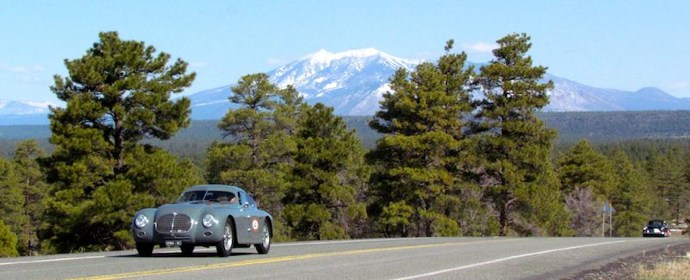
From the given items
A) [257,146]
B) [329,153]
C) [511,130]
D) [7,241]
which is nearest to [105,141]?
[7,241]

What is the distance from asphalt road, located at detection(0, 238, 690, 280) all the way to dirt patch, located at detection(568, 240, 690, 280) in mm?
326

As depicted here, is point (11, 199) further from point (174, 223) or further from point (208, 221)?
point (208, 221)

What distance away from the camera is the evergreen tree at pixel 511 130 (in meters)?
53.7

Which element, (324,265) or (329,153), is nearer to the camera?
(324,265)

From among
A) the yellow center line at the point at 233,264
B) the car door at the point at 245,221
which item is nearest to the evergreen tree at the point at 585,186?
the yellow center line at the point at 233,264

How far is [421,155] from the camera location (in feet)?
171

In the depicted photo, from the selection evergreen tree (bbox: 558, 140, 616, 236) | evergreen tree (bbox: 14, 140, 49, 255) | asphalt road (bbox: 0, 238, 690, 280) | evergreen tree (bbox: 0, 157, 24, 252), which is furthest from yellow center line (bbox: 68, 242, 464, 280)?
evergreen tree (bbox: 14, 140, 49, 255)

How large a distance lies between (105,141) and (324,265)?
26.6 meters

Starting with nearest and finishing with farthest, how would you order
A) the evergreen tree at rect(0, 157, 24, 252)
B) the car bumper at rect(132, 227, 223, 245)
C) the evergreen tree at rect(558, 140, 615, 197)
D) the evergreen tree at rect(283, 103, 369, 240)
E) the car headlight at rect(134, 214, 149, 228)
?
the car bumper at rect(132, 227, 223, 245)
the car headlight at rect(134, 214, 149, 228)
the evergreen tree at rect(283, 103, 369, 240)
the evergreen tree at rect(0, 157, 24, 252)
the evergreen tree at rect(558, 140, 615, 197)

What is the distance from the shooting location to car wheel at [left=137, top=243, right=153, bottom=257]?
18.0 metres

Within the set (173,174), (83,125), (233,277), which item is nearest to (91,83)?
(83,125)

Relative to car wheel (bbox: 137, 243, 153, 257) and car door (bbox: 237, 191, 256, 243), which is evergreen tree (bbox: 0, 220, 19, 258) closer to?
A: car wheel (bbox: 137, 243, 153, 257)

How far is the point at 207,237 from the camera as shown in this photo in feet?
57.1

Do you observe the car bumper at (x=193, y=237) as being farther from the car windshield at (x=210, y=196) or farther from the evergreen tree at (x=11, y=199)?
the evergreen tree at (x=11, y=199)
